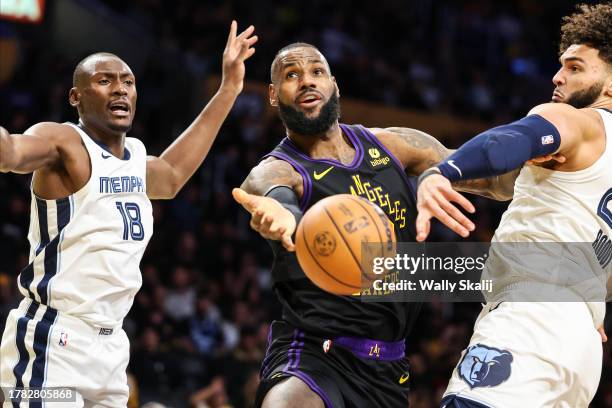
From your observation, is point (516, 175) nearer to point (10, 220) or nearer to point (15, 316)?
point (15, 316)

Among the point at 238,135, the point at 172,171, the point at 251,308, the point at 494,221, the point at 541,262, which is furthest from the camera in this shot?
the point at 494,221

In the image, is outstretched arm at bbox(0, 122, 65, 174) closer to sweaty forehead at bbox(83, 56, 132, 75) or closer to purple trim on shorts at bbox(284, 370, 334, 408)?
sweaty forehead at bbox(83, 56, 132, 75)

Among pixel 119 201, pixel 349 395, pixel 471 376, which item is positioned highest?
pixel 119 201

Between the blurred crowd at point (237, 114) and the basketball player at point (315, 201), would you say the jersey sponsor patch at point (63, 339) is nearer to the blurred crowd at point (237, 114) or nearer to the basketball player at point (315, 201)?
the basketball player at point (315, 201)

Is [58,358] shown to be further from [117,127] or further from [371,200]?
[371,200]

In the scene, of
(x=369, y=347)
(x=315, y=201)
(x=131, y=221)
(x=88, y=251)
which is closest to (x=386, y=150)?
(x=315, y=201)

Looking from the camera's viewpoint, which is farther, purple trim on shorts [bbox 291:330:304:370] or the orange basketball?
purple trim on shorts [bbox 291:330:304:370]

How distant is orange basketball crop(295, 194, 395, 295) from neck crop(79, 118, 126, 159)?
1425 millimetres

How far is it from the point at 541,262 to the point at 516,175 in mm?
707

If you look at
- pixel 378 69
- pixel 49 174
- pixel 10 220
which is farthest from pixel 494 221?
pixel 49 174

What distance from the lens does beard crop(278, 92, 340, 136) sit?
15.6 feet

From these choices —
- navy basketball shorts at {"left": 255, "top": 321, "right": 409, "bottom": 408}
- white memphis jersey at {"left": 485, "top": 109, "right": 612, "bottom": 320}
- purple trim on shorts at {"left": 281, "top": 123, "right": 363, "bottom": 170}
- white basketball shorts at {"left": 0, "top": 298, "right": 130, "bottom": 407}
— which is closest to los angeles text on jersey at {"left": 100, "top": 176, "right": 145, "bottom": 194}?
white basketball shorts at {"left": 0, "top": 298, "right": 130, "bottom": 407}

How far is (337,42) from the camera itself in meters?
16.4

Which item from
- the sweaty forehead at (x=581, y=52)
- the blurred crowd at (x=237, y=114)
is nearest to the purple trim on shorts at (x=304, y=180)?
the sweaty forehead at (x=581, y=52)
